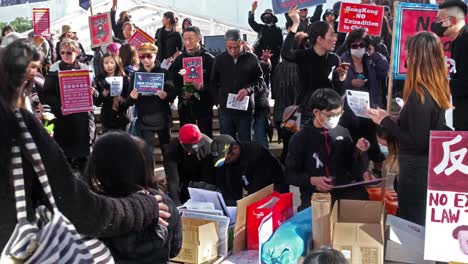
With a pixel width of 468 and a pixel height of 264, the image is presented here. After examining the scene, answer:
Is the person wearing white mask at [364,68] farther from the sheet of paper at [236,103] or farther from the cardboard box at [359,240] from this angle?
the cardboard box at [359,240]

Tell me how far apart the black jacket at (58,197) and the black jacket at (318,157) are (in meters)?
2.64

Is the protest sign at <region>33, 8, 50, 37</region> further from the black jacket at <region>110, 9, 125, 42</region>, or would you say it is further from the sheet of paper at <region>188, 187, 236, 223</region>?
the sheet of paper at <region>188, 187, 236, 223</region>

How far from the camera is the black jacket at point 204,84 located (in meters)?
7.02

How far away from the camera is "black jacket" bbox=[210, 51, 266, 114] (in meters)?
6.57

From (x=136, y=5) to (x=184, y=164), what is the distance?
41.8ft

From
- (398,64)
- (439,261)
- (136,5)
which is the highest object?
(136,5)

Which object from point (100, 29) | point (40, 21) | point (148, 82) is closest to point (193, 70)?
point (148, 82)

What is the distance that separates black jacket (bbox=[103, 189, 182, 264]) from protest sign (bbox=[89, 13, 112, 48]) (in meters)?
6.91

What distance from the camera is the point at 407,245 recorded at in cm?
375

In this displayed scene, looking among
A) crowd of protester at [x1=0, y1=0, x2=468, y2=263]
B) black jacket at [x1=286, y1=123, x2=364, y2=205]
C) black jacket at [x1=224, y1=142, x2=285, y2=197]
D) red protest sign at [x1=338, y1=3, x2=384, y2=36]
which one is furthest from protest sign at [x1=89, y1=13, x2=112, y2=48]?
black jacket at [x1=286, y1=123, x2=364, y2=205]

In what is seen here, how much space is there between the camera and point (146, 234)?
2385 mm

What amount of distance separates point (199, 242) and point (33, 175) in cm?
196

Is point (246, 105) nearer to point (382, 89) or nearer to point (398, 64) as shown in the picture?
point (382, 89)

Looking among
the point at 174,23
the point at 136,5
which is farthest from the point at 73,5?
the point at 174,23
